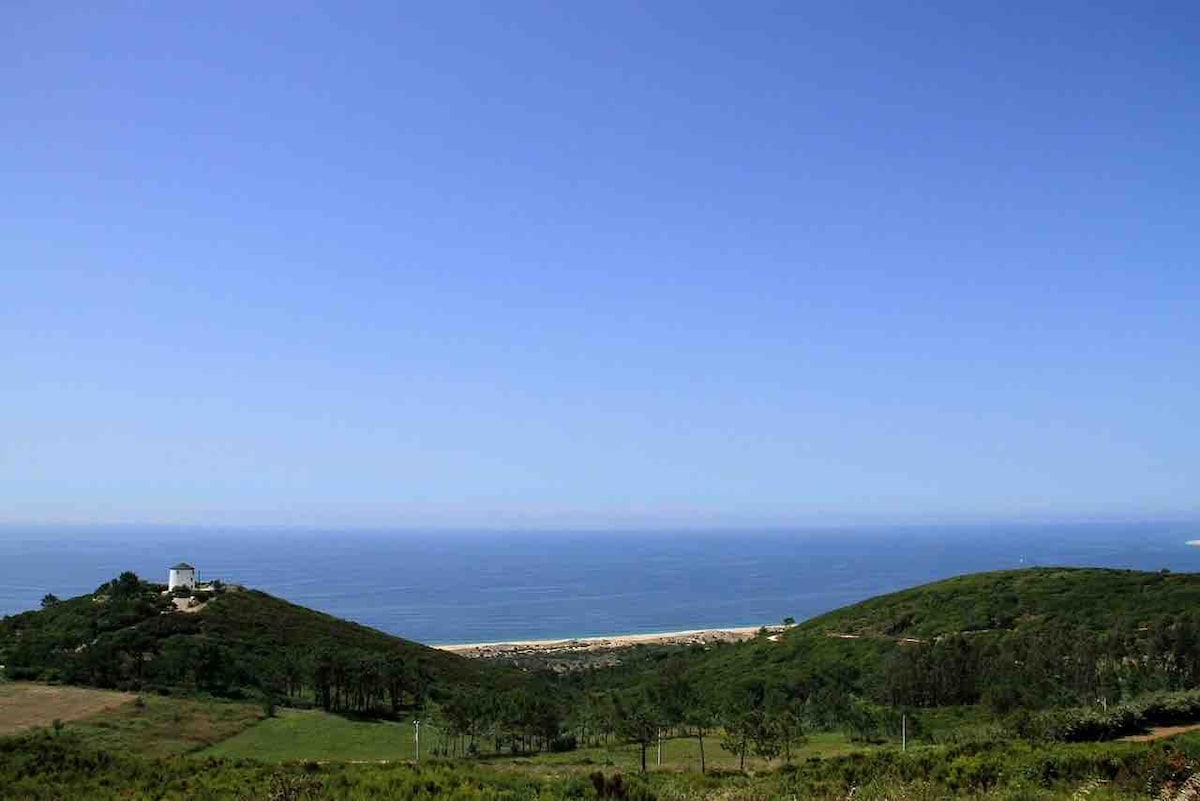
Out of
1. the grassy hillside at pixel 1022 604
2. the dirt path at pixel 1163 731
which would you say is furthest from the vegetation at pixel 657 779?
the grassy hillside at pixel 1022 604

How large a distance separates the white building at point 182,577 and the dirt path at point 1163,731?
71.8 m

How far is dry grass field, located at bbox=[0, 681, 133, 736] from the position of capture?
37.6 m

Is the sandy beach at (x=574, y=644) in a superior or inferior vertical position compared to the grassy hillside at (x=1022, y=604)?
inferior

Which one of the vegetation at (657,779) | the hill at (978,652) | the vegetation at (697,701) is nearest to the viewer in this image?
the vegetation at (657,779)

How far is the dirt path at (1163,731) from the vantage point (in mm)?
30516

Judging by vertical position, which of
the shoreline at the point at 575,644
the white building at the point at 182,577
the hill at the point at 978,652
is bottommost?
the shoreline at the point at 575,644

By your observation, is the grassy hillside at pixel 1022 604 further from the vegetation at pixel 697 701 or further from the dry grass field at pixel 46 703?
the dry grass field at pixel 46 703

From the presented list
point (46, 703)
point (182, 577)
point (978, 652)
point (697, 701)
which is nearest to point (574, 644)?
point (182, 577)

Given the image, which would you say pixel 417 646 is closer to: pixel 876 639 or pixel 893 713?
pixel 876 639

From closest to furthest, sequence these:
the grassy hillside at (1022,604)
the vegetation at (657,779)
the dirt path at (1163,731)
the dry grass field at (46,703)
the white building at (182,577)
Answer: the vegetation at (657,779) → the dirt path at (1163,731) → the dry grass field at (46,703) → the grassy hillside at (1022,604) → the white building at (182,577)

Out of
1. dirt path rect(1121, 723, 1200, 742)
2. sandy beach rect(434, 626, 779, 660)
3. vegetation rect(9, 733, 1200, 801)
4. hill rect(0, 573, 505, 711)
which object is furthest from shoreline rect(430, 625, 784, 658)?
vegetation rect(9, 733, 1200, 801)

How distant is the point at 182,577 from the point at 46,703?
37725 mm

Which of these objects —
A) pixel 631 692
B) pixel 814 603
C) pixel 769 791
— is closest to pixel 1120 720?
pixel 769 791

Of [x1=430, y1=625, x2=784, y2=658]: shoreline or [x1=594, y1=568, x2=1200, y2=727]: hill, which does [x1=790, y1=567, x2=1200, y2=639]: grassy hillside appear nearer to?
[x1=594, y1=568, x2=1200, y2=727]: hill
